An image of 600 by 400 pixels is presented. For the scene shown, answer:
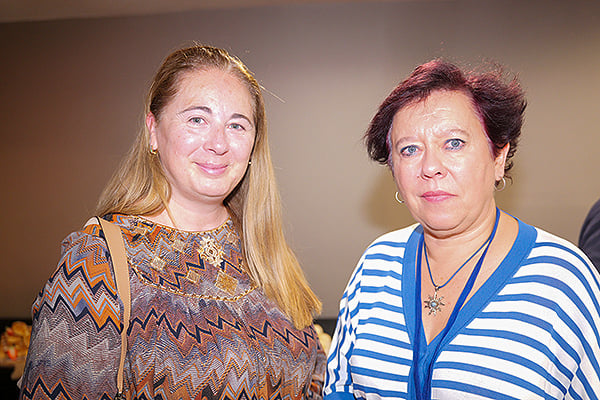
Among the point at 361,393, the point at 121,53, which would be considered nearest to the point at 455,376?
the point at 361,393

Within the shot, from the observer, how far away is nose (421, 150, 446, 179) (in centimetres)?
133

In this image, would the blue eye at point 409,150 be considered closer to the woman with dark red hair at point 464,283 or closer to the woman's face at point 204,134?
the woman with dark red hair at point 464,283

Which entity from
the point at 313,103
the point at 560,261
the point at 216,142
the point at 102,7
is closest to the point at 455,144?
the point at 560,261

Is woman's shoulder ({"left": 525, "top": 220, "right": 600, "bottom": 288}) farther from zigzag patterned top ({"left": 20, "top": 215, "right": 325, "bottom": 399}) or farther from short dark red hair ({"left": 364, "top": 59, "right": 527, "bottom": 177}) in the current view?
zigzag patterned top ({"left": 20, "top": 215, "right": 325, "bottom": 399})

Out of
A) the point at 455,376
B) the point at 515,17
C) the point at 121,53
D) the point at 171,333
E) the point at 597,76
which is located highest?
the point at 515,17

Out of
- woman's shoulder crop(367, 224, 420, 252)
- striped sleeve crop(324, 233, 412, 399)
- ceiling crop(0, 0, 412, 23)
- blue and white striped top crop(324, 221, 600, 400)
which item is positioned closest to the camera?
blue and white striped top crop(324, 221, 600, 400)

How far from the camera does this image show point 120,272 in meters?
1.38

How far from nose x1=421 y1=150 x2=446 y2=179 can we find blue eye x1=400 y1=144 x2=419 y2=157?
47 mm

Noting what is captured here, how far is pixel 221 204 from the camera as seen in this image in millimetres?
→ 1798

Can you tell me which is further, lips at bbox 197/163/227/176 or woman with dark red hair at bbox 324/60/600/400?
lips at bbox 197/163/227/176

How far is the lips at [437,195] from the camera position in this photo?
134 centimetres

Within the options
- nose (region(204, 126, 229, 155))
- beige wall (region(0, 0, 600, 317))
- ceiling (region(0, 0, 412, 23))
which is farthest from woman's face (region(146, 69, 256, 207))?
ceiling (region(0, 0, 412, 23))

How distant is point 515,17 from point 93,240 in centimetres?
407

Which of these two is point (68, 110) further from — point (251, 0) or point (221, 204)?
point (221, 204)
